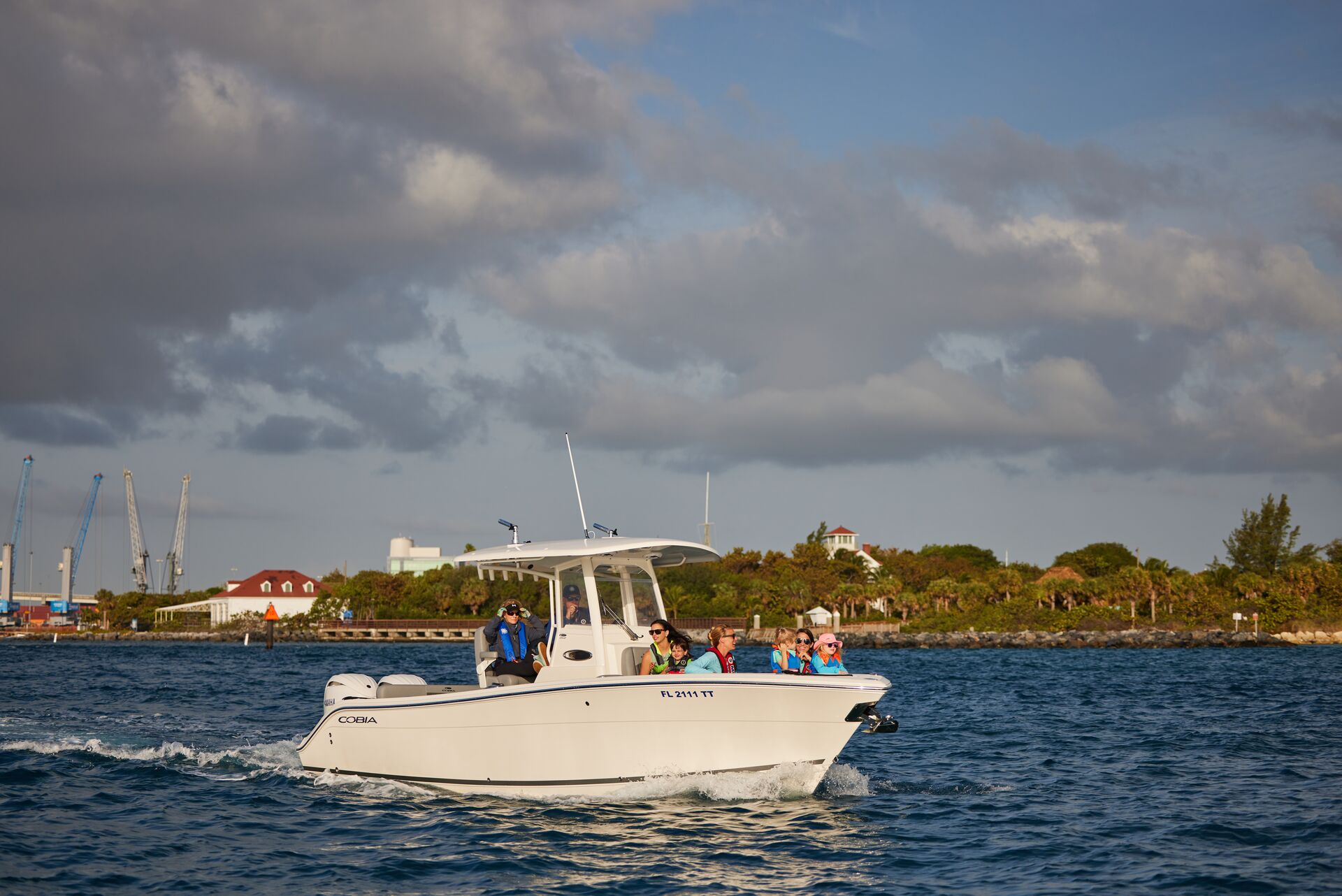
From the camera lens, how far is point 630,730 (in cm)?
1377

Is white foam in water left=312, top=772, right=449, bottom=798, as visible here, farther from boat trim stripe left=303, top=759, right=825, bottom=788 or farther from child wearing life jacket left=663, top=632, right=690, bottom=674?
child wearing life jacket left=663, top=632, right=690, bottom=674

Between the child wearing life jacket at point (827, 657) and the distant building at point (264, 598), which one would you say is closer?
the child wearing life jacket at point (827, 657)

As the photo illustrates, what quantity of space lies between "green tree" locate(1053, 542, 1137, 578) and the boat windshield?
11579 centimetres

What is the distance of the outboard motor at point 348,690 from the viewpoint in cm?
1642

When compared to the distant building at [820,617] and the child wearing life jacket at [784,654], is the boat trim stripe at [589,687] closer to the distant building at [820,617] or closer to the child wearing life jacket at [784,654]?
the child wearing life jacket at [784,654]

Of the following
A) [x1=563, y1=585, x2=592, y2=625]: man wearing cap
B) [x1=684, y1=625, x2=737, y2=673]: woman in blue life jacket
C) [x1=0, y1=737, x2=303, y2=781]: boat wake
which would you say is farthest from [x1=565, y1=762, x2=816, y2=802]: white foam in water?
[x1=0, y1=737, x2=303, y2=781]: boat wake

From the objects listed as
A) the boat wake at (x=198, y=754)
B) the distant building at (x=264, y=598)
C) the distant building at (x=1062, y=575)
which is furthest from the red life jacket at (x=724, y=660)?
the distant building at (x=264, y=598)

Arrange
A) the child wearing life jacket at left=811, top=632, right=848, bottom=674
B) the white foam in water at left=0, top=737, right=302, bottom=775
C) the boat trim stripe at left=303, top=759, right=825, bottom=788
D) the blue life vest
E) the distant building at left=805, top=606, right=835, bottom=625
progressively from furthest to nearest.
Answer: the distant building at left=805, top=606, right=835, bottom=625 → the white foam in water at left=0, top=737, right=302, bottom=775 → the blue life vest → the child wearing life jacket at left=811, top=632, right=848, bottom=674 → the boat trim stripe at left=303, top=759, right=825, bottom=788

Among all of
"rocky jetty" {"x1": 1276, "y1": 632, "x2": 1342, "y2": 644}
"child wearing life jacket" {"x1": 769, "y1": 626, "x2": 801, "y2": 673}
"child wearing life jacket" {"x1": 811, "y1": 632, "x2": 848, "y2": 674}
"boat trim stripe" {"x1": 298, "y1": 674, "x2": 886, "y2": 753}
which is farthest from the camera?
"rocky jetty" {"x1": 1276, "y1": 632, "x2": 1342, "y2": 644}

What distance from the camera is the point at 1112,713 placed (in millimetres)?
27672

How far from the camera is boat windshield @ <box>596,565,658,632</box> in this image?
612 inches

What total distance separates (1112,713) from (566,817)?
725 inches

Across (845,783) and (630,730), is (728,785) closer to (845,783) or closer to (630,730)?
(630,730)

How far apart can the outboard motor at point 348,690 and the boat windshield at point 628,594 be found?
3.73 metres
